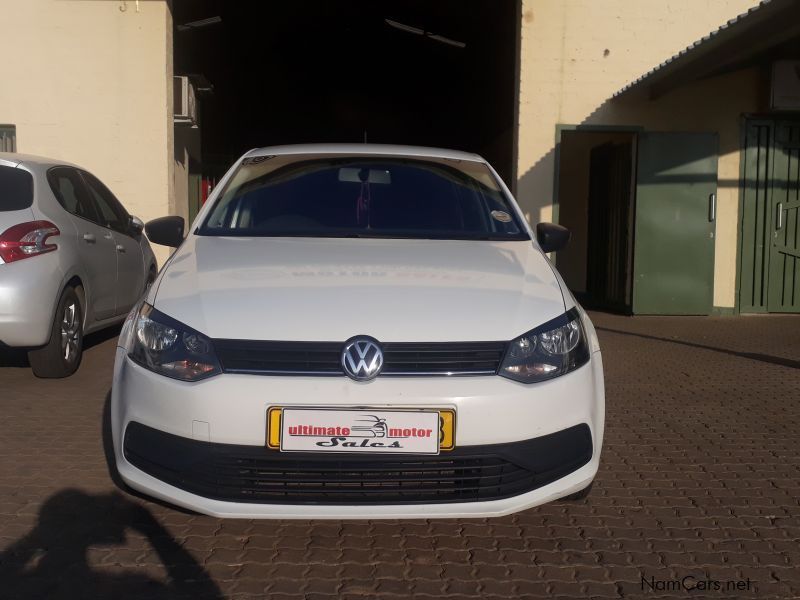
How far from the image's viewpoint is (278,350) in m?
3.15

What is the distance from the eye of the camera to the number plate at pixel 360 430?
10.1 ft

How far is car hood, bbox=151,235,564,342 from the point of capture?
10.5 ft

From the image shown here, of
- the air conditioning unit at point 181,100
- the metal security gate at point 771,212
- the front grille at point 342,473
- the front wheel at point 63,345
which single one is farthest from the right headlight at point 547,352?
the air conditioning unit at point 181,100

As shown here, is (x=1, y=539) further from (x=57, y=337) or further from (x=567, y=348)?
(x=57, y=337)

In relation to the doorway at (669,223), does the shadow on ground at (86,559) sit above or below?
below

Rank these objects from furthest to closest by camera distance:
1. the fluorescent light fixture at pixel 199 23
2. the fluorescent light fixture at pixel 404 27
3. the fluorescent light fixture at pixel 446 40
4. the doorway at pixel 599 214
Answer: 1. the fluorescent light fixture at pixel 446 40
2. the fluorescent light fixture at pixel 404 27
3. the fluorescent light fixture at pixel 199 23
4. the doorway at pixel 599 214

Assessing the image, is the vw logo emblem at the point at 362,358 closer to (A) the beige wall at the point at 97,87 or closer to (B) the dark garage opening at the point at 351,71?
(B) the dark garage opening at the point at 351,71

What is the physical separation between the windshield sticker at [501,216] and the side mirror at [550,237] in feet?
0.61

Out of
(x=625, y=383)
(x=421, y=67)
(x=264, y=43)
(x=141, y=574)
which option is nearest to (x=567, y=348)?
(x=141, y=574)

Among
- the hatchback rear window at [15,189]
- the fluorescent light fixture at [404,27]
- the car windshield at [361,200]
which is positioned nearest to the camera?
the car windshield at [361,200]

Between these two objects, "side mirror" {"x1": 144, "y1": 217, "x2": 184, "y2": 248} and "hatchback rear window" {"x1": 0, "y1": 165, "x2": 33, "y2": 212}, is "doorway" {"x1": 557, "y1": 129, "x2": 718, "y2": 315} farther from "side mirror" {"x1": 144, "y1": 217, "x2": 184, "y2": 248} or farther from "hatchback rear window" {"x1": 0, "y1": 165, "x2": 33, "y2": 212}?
"side mirror" {"x1": 144, "y1": 217, "x2": 184, "y2": 248}

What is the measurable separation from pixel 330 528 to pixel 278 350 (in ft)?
3.37

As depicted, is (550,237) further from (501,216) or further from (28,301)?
(28,301)

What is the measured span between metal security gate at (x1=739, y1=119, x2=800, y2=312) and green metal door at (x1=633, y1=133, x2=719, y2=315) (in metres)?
0.55
